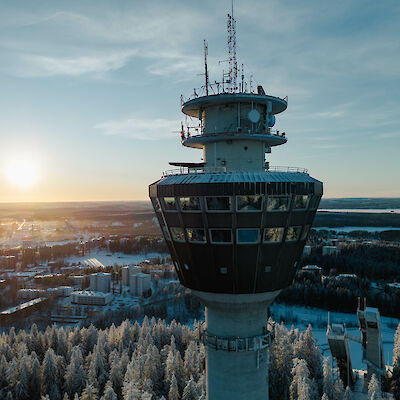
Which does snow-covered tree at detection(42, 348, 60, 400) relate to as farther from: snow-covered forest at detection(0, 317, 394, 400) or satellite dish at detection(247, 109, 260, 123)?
satellite dish at detection(247, 109, 260, 123)

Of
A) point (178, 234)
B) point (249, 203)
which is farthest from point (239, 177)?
point (178, 234)

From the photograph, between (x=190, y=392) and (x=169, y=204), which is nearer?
(x=169, y=204)

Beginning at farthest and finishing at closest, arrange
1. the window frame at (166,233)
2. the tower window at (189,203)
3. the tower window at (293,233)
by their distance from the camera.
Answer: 1. the window frame at (166,233)
2. the tower window at (293,233)
3. the tower window at (189,203)

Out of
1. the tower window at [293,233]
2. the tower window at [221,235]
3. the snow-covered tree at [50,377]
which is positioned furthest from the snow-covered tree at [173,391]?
the tower window at [221,235]

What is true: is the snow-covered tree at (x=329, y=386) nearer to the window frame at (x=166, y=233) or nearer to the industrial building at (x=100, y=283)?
the window frame at (x=166, y=233)

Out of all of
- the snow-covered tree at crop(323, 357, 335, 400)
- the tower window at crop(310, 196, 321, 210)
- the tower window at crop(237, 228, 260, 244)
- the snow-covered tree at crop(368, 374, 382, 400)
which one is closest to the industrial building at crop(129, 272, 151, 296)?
the snow-covered tree at crop(323, 357, 335, 400)

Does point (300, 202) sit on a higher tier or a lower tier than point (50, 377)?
higher

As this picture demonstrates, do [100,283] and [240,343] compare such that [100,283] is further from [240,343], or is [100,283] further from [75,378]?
[240,343]
